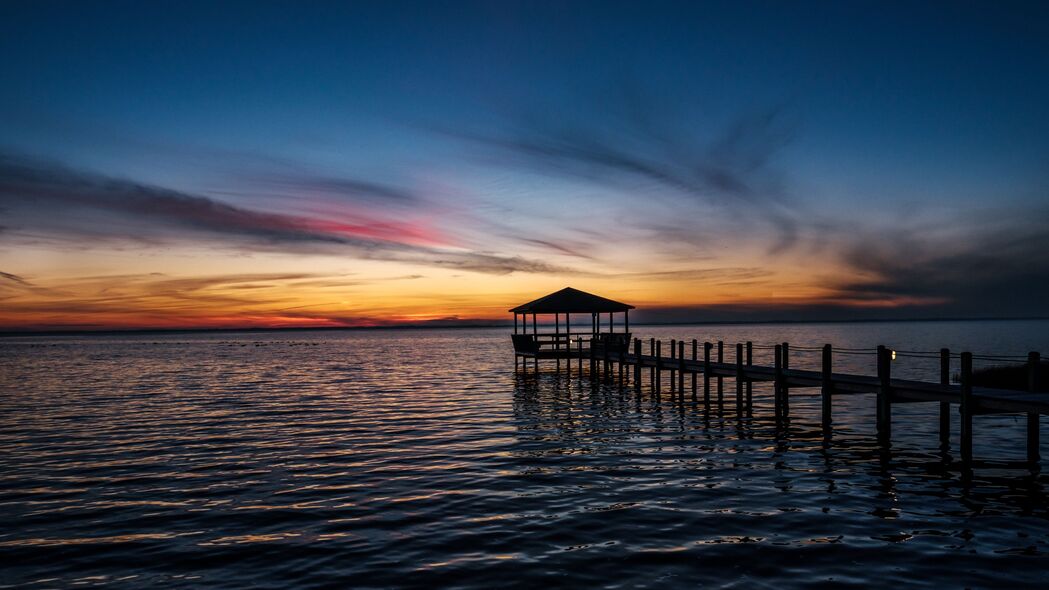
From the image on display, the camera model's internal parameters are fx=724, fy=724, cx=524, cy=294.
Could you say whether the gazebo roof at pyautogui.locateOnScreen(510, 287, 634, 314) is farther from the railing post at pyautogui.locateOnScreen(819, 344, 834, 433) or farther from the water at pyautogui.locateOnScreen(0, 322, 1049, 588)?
the railing post at pyautogui.locateOnScreen(819, 344, 834, 433)

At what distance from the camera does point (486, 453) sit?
15961mm

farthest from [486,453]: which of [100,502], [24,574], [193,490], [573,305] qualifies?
[573,305]

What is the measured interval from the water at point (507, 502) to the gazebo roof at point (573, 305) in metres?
14.0

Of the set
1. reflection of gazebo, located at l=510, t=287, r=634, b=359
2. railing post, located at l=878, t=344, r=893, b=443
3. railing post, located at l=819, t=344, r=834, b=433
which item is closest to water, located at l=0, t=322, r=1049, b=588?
railing post, located at l=878, t=344, r=893, b=443

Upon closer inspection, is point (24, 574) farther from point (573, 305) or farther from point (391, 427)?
point (573, 305)

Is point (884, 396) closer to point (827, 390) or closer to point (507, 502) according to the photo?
point (827, 390)

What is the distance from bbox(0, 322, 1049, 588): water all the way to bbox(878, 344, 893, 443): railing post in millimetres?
388

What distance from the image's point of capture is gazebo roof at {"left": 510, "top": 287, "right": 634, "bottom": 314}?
121ft

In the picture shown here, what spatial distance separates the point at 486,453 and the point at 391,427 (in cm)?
507

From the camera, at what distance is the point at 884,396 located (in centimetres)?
1725

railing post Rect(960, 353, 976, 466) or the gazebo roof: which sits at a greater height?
the gazebo roof

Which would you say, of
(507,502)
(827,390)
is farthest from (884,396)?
(507,502)

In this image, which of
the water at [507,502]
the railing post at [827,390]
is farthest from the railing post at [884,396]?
the railing post at [827,390]

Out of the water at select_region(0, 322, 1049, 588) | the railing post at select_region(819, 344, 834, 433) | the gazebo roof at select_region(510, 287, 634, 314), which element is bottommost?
the water at select_region(0, 322, 1049, 588)
